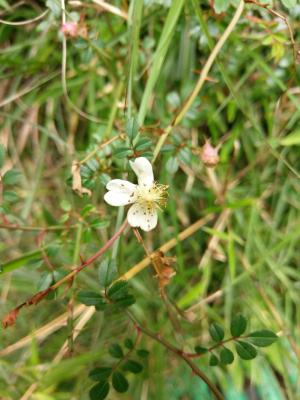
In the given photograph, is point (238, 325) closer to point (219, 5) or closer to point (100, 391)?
point (100, 391)

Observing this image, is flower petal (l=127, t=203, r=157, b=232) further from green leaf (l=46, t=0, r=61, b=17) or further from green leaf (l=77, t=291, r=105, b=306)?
green leaf (l=46, t=0, r=61, b=17)

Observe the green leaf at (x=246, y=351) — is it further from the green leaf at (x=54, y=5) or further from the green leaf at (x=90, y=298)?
the green leaf at (x=54, y=5)

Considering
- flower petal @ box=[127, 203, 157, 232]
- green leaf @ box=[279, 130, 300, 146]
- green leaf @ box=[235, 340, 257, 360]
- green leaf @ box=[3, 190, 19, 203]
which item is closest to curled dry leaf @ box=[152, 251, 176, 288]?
flower petal @ box=[127, 203, 157, 232]

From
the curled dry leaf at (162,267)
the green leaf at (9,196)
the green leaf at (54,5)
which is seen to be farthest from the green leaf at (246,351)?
the green leaf at (54,5)

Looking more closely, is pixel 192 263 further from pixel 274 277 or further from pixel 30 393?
pixel 30 393

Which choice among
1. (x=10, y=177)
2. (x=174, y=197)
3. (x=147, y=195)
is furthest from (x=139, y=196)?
(x=174, y=197)

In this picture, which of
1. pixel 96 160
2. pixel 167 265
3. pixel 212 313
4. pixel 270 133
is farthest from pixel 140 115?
pixel 212 313

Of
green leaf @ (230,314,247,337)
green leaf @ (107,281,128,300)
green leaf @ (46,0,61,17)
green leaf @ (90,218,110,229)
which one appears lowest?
green leaf @ (230,314,247,337)
